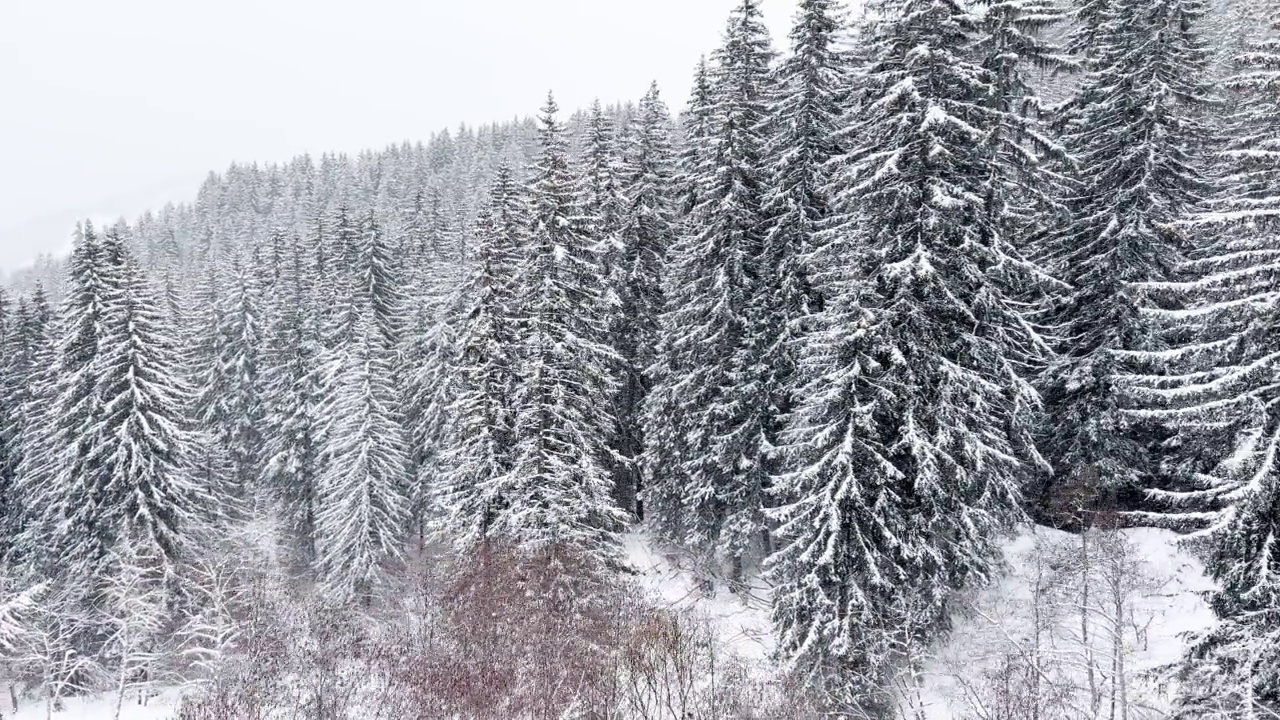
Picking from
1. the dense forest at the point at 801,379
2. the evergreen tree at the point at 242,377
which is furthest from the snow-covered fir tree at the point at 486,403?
the evergreen tree at the point at 242,377

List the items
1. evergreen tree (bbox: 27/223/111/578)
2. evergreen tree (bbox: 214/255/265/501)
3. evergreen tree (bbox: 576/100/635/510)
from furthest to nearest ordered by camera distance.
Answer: evergreen tree (bbox: 214/255/265/501) → evergreen tree (bbox: 576/100/635/510) → evergreen tree (bbox: 27/223/111/578)

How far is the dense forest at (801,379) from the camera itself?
12.7 meters

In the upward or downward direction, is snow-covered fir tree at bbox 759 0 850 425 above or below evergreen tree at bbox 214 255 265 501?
above

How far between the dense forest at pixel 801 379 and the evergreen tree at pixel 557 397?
0.13 m

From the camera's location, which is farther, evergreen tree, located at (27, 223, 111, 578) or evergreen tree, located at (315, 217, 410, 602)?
evergreen tree, located at (315, 217, 410, 602)

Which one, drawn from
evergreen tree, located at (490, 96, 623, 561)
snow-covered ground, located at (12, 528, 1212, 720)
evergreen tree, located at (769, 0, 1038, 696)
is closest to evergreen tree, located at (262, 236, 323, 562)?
evergreen tree, located at (490, 96, 623, 561)

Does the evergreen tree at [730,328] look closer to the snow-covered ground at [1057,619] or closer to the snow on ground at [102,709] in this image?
the snow-covered ground at [1057,619]

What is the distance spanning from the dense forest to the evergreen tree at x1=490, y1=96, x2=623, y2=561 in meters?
0.13

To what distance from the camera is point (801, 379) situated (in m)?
18.0

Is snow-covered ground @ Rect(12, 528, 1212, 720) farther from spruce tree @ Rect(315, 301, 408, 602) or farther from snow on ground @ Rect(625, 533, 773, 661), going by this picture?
spruce tree @ Rect(315, 301, 408, 602)

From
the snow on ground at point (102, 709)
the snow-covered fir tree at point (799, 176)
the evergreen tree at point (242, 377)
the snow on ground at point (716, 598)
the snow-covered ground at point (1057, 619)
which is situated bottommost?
the snow on ground at point (102, 709)

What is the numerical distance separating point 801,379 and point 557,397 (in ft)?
23.3

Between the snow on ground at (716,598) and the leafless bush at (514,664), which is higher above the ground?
the leafless bush at (514,664)

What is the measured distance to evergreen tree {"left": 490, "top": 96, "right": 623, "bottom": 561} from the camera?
19353 mm
